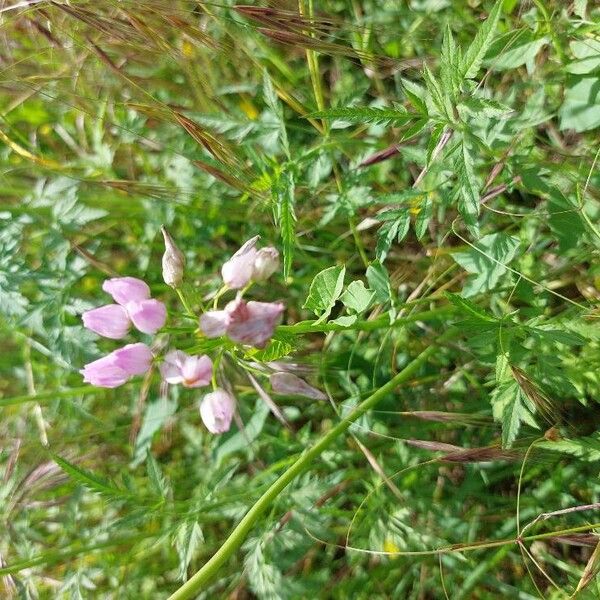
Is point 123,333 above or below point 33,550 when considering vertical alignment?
above

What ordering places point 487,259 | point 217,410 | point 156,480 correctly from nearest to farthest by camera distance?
point 217,410
point 487,259
point 156,480

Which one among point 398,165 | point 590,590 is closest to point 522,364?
point 590,590

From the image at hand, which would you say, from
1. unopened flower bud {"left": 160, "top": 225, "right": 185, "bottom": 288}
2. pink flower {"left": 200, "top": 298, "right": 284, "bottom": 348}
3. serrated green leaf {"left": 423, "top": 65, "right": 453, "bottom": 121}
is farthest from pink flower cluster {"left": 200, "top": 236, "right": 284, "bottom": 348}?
serrated green leaf {"left": 423, "top": 65, "right": 453, "bottom": 121}

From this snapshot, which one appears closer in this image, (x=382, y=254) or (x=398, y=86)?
(x=382, y=254)

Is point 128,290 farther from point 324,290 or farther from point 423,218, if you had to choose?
point 423,218

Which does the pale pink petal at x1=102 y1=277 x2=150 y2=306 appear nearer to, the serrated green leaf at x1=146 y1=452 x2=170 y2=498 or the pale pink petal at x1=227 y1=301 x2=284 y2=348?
the pale pink petal at x1=227 y1=301 x2=284 y2=348

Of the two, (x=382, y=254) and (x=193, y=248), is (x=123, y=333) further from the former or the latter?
(x=193, y=248)

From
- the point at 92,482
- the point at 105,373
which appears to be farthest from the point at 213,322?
the point at 92,482
